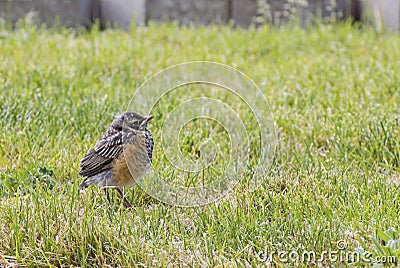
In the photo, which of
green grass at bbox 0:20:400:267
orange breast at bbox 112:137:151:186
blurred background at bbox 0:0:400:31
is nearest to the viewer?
green grass at bbox 0:20:400:267

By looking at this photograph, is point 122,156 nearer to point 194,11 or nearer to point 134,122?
point 134,122

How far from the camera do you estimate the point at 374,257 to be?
269 centimetres

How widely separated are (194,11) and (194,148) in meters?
5.19

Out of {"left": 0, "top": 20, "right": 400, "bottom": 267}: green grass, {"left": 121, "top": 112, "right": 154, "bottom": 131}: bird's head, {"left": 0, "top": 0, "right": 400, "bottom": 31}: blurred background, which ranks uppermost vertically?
{"left": 0, "top": 0, "right": 400, "bottom": 31}: blurred background

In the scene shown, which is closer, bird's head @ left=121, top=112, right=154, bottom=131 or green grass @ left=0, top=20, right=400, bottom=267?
green grass @ left=0, top=20, right=400, bottom=267

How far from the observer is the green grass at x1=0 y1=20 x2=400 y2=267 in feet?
9.63

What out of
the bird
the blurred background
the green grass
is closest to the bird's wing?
the bird

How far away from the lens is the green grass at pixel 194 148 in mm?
2936

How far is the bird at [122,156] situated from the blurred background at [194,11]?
15.5ft

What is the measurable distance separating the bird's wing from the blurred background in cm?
472

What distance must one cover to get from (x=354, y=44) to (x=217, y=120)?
299 centimetres

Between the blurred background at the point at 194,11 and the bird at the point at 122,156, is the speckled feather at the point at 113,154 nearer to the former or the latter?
the bird at the point at 122,156

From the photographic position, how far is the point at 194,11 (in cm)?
907

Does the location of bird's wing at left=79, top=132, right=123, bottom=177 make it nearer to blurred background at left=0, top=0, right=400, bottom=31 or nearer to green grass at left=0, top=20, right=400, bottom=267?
green grass at left=0, top=20, right=400, bottom=267
